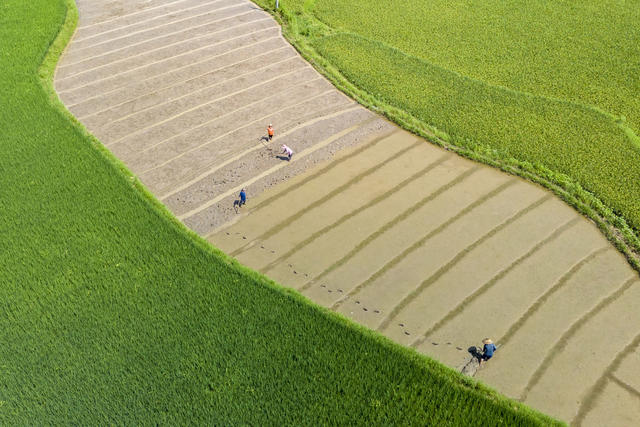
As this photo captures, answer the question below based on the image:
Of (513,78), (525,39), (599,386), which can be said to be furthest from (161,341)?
(525,39)

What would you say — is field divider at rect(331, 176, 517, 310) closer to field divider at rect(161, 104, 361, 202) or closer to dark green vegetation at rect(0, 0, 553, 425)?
dark green vegetation at rect(0, 0, 553, 425)

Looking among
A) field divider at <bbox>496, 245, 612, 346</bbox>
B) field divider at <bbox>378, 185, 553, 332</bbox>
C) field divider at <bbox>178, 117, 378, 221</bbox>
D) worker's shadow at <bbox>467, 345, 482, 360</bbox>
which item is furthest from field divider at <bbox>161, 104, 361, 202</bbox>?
field divider at <bbox>496, 245, 612, 346</bbox>

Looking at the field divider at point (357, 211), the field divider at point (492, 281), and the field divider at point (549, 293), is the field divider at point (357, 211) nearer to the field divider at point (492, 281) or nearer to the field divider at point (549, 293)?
the field divider at point (492, 281)

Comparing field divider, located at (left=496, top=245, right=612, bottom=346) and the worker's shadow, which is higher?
field divider, located at (left=496, top=245, right=612, bottom=346)

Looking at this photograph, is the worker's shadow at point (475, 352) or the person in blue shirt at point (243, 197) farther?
the person in blue shirt at point (243, 197)

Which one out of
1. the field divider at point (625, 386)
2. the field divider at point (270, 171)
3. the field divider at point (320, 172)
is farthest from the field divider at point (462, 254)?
the field divider at point (270, 171)

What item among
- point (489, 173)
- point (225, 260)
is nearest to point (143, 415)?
point (225, 260)
